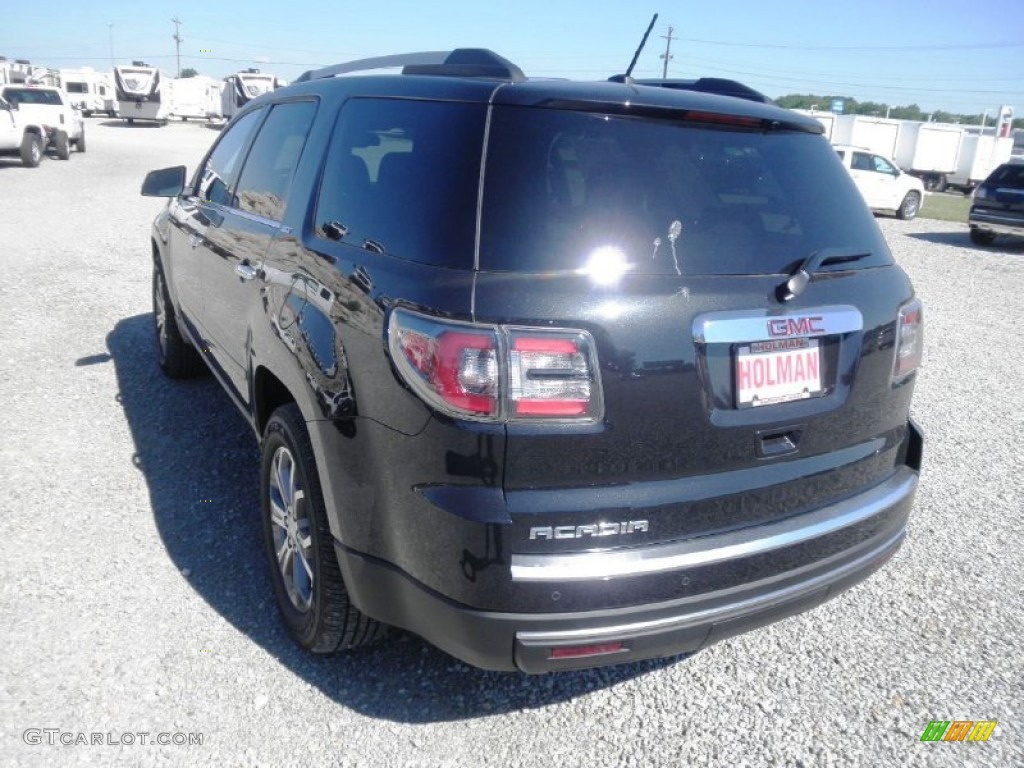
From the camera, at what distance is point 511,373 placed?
204 centimetres

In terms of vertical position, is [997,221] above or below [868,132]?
below

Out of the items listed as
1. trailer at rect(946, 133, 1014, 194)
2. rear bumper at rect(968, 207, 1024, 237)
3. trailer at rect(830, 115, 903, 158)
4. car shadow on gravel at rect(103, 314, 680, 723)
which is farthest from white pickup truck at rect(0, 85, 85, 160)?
trailer at rect(946, 133, 1014, 194)

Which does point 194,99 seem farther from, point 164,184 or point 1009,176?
point 164,184

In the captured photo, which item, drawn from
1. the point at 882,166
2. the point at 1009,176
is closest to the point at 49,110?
the point at 882,166

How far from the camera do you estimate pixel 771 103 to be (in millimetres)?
2994

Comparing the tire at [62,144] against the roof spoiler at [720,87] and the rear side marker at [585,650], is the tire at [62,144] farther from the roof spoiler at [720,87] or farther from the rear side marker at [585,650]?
the rear side marker at [585,650]

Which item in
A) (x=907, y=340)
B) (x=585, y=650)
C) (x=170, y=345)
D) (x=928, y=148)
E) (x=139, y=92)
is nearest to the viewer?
(x=585, y=650)

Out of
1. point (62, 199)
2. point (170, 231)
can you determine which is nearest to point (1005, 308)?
point (170, 231)

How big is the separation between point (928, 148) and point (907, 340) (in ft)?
136

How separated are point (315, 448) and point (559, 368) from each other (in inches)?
36.6

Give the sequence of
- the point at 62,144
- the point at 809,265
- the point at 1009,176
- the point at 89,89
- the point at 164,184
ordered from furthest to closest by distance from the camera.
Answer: the point at 89,89 → the point at 62,144 → the point at 1009,176 → the point at 164,184 → the point at 809,265

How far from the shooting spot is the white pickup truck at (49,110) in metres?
21.2

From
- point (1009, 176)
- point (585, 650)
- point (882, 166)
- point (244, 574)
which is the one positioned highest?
point (585, 650)

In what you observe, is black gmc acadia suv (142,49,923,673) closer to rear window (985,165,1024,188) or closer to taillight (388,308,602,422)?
taillight (388,308,602,422)
